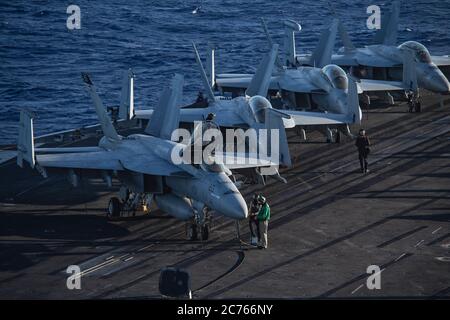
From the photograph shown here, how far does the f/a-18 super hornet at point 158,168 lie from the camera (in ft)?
131

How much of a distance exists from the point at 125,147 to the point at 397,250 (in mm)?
12852

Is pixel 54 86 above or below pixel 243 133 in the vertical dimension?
below

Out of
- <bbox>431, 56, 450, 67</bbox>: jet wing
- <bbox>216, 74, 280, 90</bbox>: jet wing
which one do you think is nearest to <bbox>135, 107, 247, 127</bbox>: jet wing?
<bbox>216, 74, 280, 90</bbox>: jet wing

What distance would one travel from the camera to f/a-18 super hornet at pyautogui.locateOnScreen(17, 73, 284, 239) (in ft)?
131

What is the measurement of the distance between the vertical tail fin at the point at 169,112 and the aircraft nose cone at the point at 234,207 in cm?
831

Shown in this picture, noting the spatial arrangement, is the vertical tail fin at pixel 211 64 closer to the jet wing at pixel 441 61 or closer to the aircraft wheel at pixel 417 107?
the aircraft wheel at pixel 417 107

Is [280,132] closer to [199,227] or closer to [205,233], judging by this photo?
[199,227]

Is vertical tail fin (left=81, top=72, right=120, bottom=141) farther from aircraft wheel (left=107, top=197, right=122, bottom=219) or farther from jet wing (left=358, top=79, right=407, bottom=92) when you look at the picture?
jet wing (left=358, top=79, right=407, bottom=92)

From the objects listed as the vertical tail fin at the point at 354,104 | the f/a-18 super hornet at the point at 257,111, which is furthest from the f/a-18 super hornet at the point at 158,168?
the vertical tail fin at the point at 354,104

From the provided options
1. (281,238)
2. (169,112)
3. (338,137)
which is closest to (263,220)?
(281,238)

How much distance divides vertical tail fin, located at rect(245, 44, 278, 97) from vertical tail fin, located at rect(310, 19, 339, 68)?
820 cm
